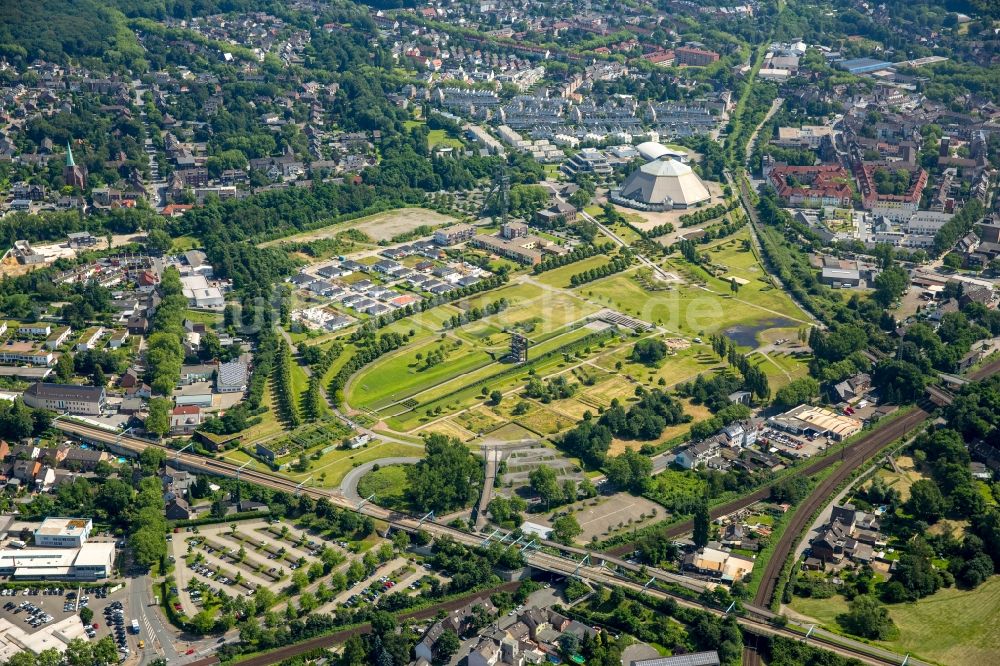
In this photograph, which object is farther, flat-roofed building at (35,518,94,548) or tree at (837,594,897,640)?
flat-roofed building at (35,518,94,548)

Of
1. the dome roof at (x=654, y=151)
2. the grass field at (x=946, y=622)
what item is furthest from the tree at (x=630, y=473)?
the dome roof at (x=654, y=151)

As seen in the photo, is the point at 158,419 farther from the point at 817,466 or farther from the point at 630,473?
the point at 817,466

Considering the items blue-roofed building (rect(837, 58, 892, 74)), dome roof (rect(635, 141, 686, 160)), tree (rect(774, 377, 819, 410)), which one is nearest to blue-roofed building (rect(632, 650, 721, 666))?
tree (rect(774, 377, 819, 410))

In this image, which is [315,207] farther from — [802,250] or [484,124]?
[802,250]

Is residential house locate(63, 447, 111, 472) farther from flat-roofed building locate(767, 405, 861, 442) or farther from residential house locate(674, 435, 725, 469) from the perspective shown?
flat-roofed building locate(767, 405, 861, 442)

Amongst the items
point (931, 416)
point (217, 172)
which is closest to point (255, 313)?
point (217, 172)

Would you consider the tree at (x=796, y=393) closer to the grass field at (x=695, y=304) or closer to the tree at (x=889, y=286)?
the grass field at (x=695, y=304)
